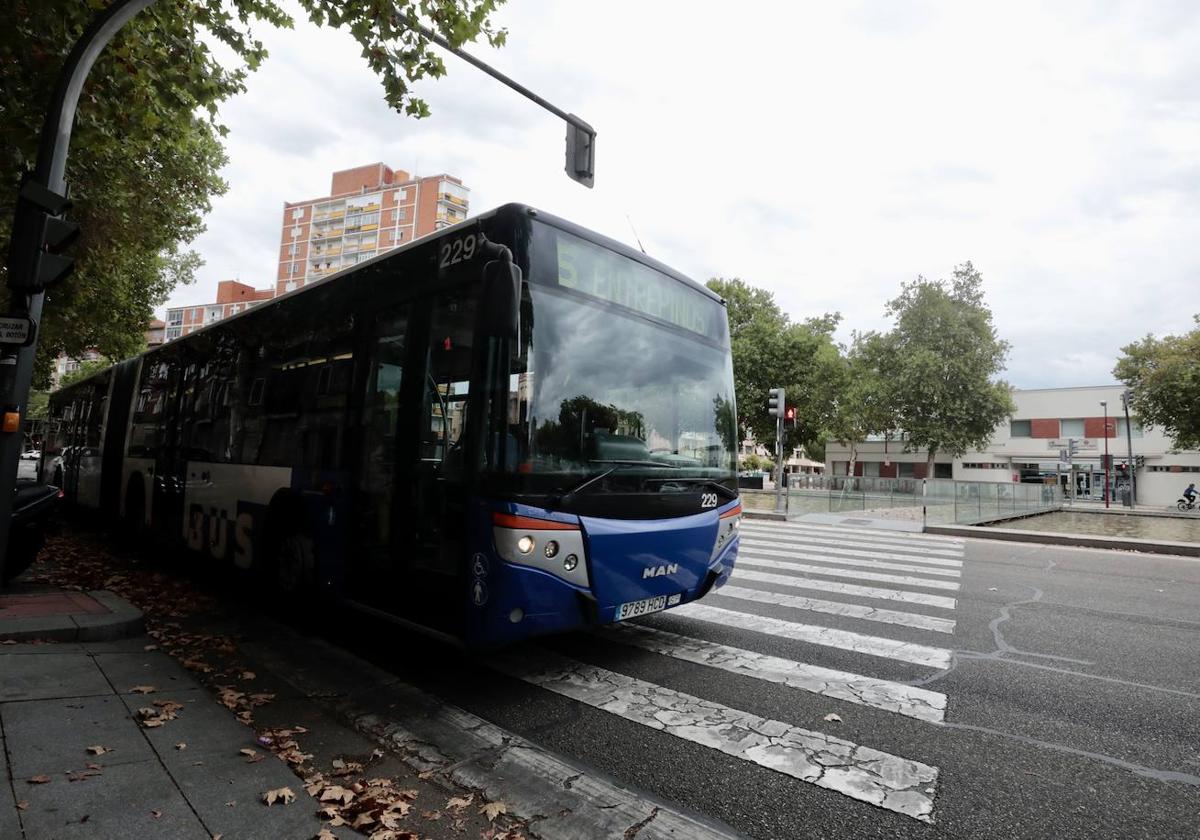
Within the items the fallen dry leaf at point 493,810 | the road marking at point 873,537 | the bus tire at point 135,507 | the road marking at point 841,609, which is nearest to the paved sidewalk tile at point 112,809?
the fallen dry leaf at point 493,810

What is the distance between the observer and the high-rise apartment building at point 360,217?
87250 mm

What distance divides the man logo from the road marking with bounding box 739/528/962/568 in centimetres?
765

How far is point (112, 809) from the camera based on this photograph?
254cm

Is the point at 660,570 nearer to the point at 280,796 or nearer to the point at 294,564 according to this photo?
the point at 280,796

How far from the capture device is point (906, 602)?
7.28 metres

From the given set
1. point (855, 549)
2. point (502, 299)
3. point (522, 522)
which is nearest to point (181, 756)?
point (522, 522)

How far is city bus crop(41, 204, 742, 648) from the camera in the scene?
379cm

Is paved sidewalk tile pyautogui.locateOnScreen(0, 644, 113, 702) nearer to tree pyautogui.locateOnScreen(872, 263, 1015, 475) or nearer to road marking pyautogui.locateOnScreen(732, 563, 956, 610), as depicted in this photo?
road marking pyautogui.locateOnScreen(732, 563, 956, 610)

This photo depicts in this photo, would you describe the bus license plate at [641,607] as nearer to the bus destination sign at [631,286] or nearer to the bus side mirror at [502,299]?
the bus side mirror at [502,299]

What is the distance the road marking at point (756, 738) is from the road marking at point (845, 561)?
6303 mm

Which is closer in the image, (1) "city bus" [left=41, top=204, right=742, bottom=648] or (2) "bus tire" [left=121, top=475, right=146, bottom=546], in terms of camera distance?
(1) "city bus" [left=41, top=204, right=742, bottom=648]

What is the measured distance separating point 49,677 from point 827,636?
5.68 m

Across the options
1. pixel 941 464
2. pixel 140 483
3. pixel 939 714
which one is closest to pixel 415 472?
pixel 939 714

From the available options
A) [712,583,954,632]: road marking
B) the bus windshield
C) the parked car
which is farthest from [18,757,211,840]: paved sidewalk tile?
[712,583,954,632]: road marking
